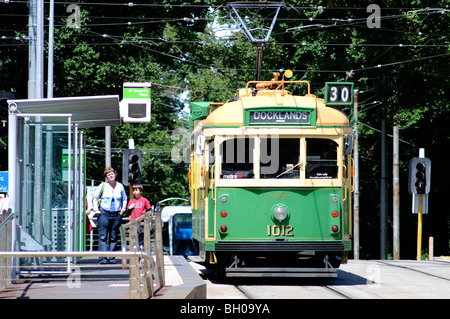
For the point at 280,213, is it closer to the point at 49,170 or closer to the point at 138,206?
the point at 138,206

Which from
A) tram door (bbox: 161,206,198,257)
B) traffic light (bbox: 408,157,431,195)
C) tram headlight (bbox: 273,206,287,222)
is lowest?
tram door (bbox: 161,206,198,257)

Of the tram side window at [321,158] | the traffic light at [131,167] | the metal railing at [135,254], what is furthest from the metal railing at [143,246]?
the traffic light at [131,167]

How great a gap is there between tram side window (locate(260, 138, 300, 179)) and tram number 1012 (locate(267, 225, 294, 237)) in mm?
852

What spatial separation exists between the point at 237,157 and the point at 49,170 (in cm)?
326

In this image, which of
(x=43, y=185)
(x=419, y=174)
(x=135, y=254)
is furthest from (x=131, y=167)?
(x=135, y=254)

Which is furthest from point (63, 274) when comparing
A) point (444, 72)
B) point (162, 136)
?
point (162, 136)

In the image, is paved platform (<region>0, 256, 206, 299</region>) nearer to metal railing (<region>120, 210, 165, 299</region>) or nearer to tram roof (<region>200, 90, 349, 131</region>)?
metal railing (<region>120, 210, 165, 299</region>)

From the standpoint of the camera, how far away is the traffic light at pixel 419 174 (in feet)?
80.9

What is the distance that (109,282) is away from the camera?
10695 mm

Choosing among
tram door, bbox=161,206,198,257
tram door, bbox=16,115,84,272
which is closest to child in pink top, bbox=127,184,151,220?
tram door, bbox=16,115,84,272

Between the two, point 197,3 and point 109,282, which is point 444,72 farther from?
point 109,282

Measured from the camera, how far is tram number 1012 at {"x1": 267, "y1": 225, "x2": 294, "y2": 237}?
46.0 feet

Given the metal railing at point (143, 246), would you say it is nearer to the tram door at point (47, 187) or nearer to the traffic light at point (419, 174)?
the tram door at point (47, 187)

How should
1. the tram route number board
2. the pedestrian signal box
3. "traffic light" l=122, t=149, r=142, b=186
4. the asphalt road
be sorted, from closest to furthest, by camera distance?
1. the asphalt road
2. the tram route number board
3. "traffic light" l=122, t=149, r=142, b=186
4. the pedestrian signal box
